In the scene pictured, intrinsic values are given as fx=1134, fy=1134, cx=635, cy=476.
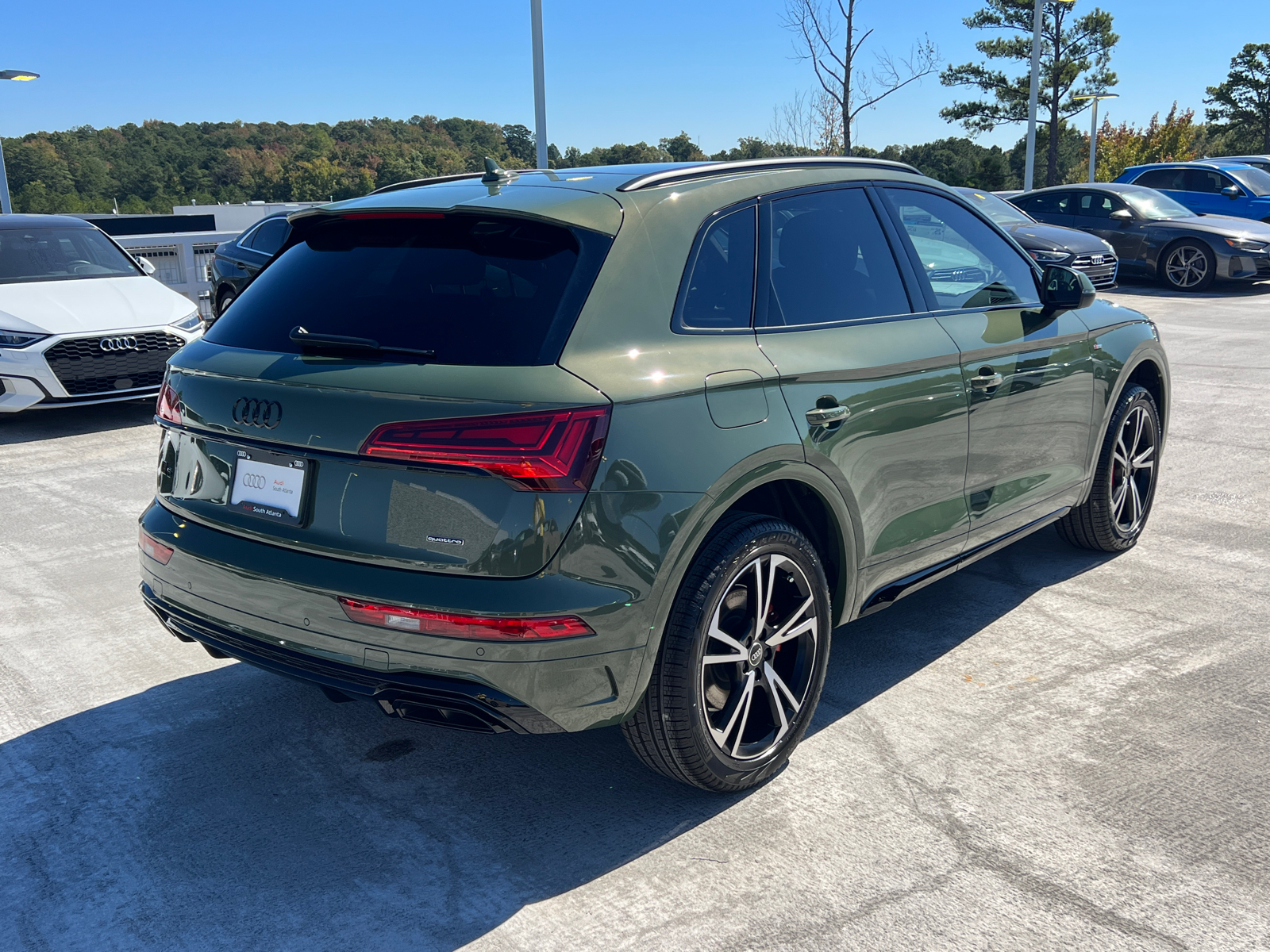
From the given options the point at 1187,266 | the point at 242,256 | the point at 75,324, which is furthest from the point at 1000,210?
the point at 75,324

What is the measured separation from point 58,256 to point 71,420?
5.14 ft

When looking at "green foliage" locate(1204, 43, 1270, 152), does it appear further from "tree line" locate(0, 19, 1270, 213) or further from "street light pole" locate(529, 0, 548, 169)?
"street light pole" locate(529, 0, 548, 169)

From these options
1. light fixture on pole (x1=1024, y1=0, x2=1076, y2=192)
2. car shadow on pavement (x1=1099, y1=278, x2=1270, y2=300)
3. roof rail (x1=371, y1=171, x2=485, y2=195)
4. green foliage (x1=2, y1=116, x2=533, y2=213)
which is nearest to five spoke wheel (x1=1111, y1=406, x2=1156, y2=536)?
roof rail (x1=371, y1=171, x2=485, y2=195)

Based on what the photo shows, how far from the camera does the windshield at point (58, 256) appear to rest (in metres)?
9.57

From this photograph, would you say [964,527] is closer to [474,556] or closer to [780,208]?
[780,208]

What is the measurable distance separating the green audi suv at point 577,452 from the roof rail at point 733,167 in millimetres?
17

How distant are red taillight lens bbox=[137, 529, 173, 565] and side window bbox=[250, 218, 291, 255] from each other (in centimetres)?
1048

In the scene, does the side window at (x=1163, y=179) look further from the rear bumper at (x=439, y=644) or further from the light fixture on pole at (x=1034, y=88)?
the rear bumper at (x=439, y=644)

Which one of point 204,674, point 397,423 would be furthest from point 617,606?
point 204,674

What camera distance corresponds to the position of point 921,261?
4.09 meters

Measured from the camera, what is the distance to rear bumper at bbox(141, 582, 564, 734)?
9.17 ft

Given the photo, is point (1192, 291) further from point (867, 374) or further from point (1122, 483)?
point (867, 374)

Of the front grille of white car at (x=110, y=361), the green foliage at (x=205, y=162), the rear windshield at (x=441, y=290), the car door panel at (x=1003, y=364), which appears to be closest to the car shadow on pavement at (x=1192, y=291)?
the car door panel at (x=1003, y=364)

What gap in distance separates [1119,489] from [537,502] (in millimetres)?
3747
